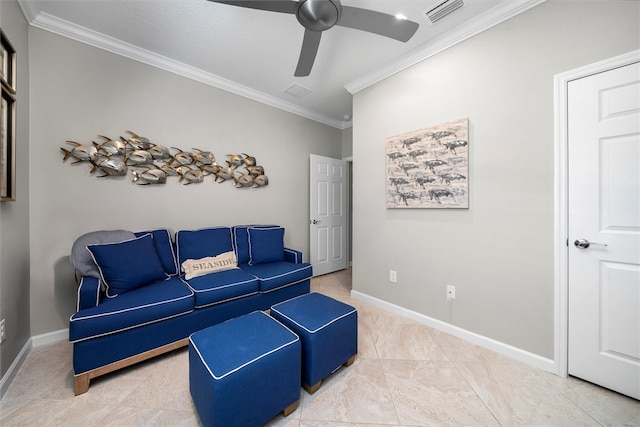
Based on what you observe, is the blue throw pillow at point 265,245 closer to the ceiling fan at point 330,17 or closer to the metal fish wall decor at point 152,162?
the metal fish wall decor at point 152,162

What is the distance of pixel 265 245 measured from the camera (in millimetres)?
2807

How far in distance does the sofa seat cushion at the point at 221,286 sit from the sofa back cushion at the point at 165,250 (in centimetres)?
27

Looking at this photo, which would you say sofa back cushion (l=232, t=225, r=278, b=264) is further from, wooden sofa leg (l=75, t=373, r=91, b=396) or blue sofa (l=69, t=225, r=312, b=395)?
wooden sofa leg (l=75, t=373, r=91, b=396)

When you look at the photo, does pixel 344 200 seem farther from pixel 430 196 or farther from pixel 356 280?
pixel 430 196

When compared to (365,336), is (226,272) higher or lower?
higher

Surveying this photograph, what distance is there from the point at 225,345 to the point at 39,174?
214cm

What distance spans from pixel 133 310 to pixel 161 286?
14.8 inches

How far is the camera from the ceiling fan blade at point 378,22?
1459mm

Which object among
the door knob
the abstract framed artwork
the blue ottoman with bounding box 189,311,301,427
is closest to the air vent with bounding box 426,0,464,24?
the abstract framed artwork

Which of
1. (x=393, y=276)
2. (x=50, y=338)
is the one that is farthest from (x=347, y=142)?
(x=50, y=338)

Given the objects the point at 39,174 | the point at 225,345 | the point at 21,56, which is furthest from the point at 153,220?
the point at 225,345

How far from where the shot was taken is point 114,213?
86.7 inches

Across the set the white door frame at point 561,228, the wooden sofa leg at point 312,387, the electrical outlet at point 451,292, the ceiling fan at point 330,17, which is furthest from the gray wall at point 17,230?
the white door frame at point 561,228

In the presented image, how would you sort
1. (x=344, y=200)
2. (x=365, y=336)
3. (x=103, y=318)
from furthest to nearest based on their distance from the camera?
(x=344, y=200)
(x=365, y=336)
(x=103, y=318)
